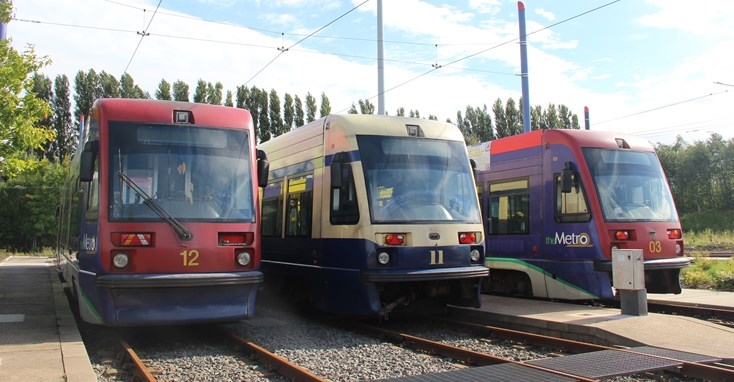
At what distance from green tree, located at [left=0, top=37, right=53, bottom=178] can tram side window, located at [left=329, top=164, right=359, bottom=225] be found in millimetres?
9135

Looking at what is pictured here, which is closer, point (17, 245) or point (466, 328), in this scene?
point (466, 328)

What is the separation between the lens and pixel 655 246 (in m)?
10.5

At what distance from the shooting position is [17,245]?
48.0 metres

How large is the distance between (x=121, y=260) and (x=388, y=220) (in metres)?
3.45

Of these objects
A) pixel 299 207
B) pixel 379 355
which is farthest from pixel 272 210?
pixel 379 355

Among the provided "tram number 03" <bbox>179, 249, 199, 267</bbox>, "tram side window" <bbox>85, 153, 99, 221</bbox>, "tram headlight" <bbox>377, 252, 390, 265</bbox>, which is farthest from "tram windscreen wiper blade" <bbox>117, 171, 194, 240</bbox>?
"tram headlight" <bbox>377, 252, 390, 265</bbox>

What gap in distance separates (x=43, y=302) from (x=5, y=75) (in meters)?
5.74

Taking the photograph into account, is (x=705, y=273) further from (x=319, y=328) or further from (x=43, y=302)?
(x=43, y=302)

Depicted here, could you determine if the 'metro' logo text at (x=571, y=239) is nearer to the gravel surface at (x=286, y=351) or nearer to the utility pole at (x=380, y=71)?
the gravel surface at (x=286, y=351)

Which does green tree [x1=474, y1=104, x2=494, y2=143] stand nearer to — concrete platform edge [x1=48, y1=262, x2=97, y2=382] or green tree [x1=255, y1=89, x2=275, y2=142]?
green tree [x1=255, y1=89, x2=275, y2=142]

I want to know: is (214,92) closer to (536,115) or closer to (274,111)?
(274,111)

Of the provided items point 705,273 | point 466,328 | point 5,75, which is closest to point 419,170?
point 466,328

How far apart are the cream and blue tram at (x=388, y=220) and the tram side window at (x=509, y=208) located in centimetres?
260

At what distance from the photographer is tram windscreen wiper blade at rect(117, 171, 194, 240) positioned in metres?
7.56
